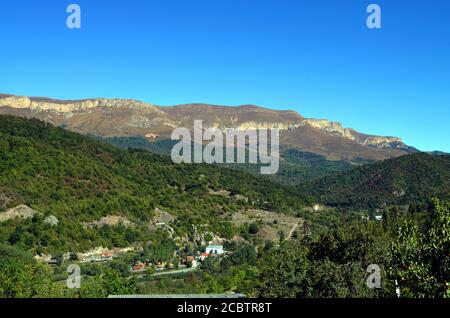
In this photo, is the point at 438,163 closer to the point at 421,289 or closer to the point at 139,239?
the point at 139,239

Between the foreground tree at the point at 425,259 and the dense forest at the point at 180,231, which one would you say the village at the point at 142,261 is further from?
the foreground tree at the point at 425,259

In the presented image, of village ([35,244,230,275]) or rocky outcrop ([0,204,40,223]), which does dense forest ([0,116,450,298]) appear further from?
village ([35,244,230,275])

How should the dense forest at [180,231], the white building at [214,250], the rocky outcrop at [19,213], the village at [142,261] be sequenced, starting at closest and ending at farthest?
the dense forest at [180,231] < the village at [142,261] < the rocky outcrop at [19,213] < the white building at [214,250]

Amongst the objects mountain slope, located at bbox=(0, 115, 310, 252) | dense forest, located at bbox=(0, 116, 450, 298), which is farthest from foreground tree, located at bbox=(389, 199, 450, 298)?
mountain slope, located at bbox=(0, 115, 310, 252)

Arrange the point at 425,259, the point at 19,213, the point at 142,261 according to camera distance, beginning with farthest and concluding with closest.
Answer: the point at 142,261 < the point at 19,213 < the point at 425,259

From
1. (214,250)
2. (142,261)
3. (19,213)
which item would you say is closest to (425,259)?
(142,261)

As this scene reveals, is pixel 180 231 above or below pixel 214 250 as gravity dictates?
above

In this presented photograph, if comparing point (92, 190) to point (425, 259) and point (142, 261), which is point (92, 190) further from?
point (425, 259)

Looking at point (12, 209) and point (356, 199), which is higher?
point (12, 209)

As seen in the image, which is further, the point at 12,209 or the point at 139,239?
the point at 139,239

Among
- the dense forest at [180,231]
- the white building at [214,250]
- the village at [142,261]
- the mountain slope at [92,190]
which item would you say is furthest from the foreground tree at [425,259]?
the white building at [214,250]

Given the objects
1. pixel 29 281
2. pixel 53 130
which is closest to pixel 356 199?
pixel 53 130
